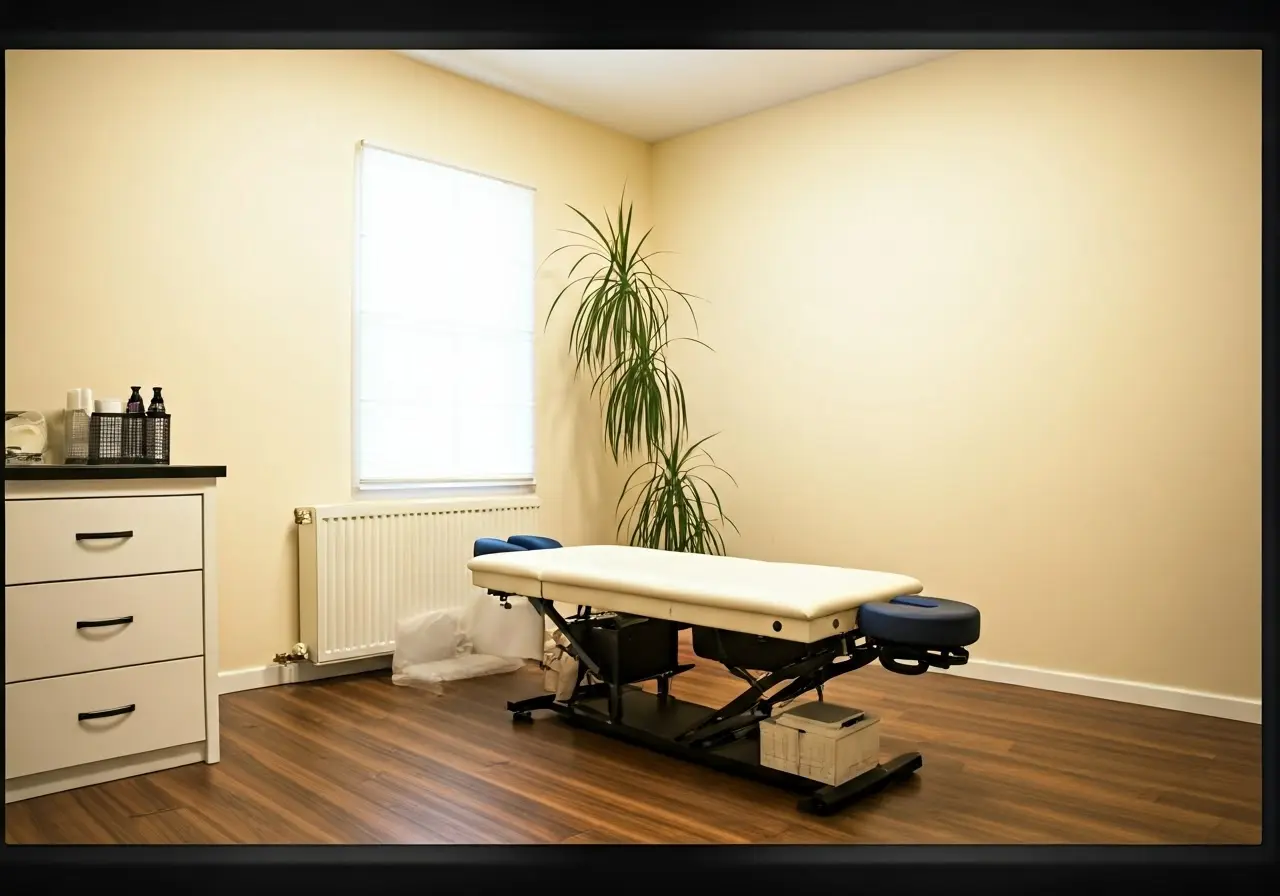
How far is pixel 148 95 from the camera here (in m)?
3.39

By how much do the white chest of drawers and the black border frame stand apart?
0.93 meters

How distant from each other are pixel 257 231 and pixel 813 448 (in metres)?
2.46

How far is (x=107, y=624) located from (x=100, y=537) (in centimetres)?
23

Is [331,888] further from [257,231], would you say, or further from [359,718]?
[257,231]

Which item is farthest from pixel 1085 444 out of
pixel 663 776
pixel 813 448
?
pixel 663 776

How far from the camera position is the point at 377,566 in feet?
12.8

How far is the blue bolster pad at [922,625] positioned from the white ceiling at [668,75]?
254 cm

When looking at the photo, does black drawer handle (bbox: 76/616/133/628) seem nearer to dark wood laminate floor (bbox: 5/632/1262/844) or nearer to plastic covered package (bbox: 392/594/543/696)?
dark wood laminate floor (bbox: 5/632/1262/844)

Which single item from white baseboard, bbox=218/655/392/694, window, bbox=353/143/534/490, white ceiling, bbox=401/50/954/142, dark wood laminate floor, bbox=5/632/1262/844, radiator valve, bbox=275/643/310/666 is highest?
white ceiling, bbox=401/50/954/142

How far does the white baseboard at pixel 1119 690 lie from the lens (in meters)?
3.34

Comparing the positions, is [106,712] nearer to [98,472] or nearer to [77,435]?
[98,472]

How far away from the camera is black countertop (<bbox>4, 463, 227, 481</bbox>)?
2.48m

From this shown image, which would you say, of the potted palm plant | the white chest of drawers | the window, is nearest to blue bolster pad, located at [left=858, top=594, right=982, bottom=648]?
the white chest of drawers

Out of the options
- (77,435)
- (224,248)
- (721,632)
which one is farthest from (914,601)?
(224,248)
